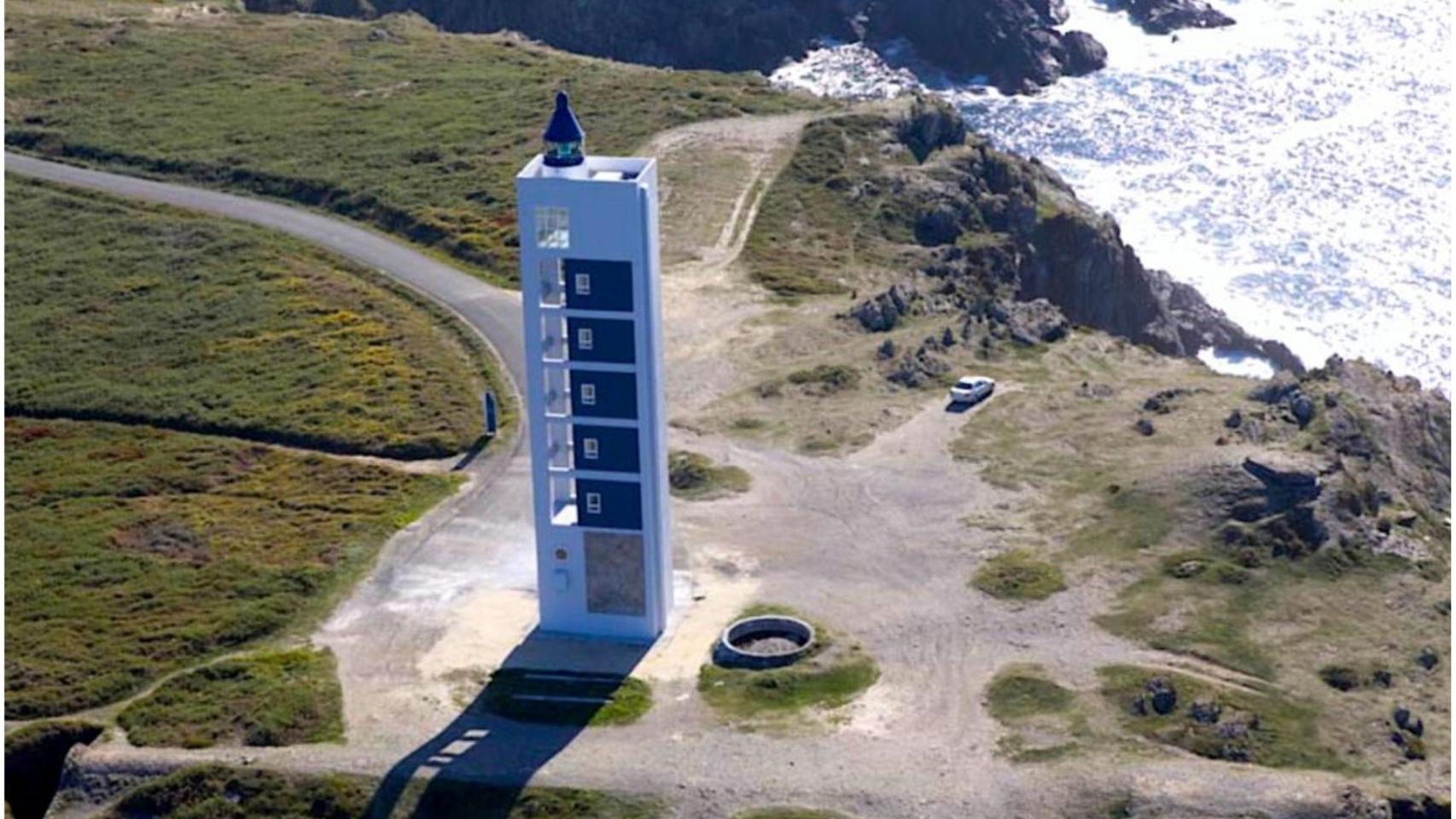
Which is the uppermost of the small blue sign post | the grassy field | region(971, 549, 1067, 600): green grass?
the grassy field

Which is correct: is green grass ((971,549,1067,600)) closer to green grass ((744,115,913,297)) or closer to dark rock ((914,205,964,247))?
green grass ((744,115,913,297))

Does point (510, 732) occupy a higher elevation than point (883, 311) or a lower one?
lower

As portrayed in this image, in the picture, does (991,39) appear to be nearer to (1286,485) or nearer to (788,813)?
(1286,485)

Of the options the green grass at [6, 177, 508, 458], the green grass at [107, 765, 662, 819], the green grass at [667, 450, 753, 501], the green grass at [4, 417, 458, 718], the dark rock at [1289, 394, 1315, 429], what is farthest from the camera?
the green grass at [6, 177, 508, 458]

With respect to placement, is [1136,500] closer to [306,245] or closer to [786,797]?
[786,797]

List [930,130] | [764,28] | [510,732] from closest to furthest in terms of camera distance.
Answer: [510,732], [930,130], [764,28]

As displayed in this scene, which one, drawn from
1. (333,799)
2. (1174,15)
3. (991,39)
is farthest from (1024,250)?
(1174,15)

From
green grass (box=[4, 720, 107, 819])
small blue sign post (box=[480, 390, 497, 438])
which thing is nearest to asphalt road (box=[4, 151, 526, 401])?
small blue sign post (box=[480, 390, 497, 438])
